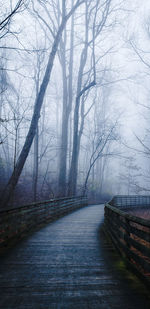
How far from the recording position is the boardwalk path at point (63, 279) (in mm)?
3037

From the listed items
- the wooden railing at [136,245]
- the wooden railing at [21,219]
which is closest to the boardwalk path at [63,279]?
the wooden railing at [136,245]

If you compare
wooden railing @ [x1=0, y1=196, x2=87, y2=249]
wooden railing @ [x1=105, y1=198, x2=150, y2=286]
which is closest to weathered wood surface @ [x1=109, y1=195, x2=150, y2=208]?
wooden railing @ [x1=0, y1=196, x2=87, y2=249]

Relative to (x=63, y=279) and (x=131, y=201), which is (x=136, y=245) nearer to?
(x=63, y=279)

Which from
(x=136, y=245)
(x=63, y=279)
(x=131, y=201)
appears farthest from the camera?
(x=131, y=201)

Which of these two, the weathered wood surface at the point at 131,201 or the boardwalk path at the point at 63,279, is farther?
the weathered wood surface at the point at 131,201

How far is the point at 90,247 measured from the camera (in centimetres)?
595

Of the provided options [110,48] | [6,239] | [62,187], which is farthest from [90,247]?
[110,48]

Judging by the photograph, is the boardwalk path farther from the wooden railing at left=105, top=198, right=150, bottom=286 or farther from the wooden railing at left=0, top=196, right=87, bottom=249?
the wooden railing at left=0, top=196, right=87, bottom=249

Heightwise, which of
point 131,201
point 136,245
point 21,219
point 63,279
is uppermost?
point 136,245

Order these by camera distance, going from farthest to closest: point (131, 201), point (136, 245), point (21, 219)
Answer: point (131, 201)
point (21, 219)
point (136, 245)

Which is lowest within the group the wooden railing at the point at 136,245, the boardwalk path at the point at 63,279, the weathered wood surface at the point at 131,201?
the weathered wood surface at the point at 131,201

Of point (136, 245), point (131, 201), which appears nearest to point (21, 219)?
point (136, 245)

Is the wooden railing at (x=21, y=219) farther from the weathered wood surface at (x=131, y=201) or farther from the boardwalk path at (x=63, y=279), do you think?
the weathered wood surface at (x=131, y=201)

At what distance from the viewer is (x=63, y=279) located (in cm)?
379
